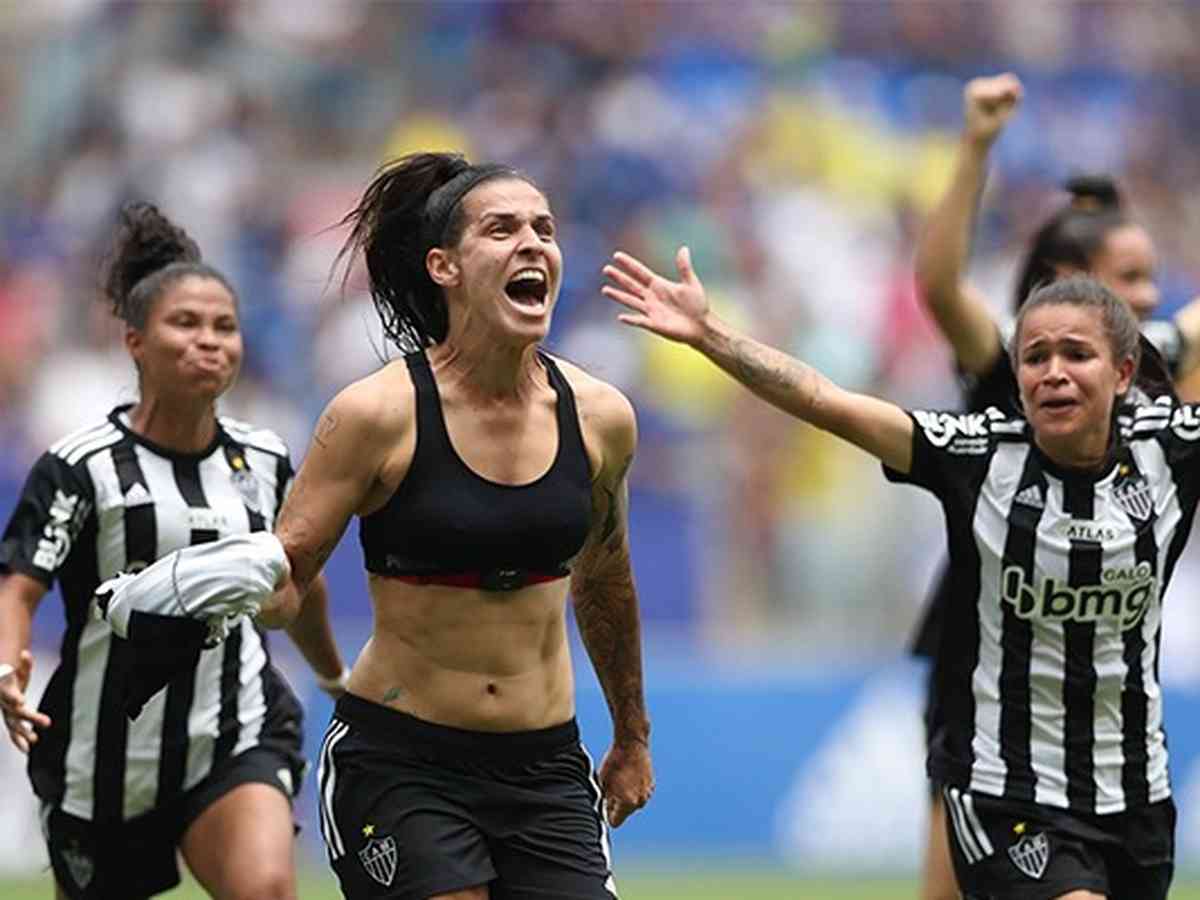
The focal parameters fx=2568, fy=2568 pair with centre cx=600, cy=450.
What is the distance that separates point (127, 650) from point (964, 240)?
99.1 inches

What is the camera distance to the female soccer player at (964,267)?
698 cm

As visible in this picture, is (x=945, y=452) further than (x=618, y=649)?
Yes

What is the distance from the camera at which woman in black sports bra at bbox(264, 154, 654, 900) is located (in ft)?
17.2

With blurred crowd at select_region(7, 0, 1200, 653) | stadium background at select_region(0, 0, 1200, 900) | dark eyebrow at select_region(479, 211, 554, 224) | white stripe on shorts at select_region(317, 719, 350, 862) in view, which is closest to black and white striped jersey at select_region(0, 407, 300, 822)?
white stripe on shorts at select_region(317, 719, 350, 862)

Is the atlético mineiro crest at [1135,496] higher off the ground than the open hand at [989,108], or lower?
lower

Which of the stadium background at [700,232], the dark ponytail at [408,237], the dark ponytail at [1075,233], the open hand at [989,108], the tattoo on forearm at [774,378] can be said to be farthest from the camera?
the stadium background at [700,232]

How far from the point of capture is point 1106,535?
5.91 metres

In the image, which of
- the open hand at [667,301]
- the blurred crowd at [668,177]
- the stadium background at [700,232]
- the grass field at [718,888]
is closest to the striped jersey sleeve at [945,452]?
the open hand at [667,301]

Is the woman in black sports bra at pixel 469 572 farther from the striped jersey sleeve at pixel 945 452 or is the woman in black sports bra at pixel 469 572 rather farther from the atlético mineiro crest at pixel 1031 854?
the atlético mineiro crest at pixel 1031 854

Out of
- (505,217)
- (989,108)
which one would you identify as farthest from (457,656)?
(989,108)

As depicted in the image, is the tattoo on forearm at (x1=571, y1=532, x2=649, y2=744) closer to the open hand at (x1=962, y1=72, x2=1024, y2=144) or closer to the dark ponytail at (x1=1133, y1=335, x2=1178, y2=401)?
the dark ponytail at (x1=1133, y1=335, x2=1178, y2=401)

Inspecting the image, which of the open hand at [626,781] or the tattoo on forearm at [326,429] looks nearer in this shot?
the tattoo on forearm at [326,429]

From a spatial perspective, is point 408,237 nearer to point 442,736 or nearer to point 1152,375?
point 442,736

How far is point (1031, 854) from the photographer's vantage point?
231 inches
